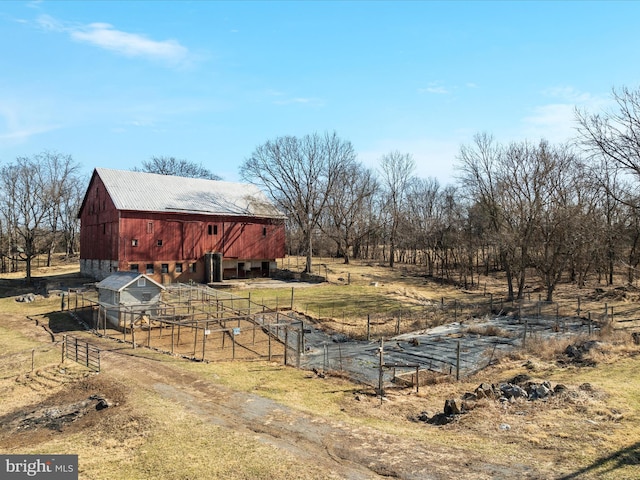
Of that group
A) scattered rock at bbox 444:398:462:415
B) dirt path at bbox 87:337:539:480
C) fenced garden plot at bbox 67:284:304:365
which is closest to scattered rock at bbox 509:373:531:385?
scattered rock at bbox 444:398:462:415

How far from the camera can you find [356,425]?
14016 mm

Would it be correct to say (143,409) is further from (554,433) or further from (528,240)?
(528,240)

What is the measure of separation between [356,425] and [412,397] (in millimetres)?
4037

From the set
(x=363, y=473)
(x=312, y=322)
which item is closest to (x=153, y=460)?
(x=363, y=473)

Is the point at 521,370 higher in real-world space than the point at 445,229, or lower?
lower

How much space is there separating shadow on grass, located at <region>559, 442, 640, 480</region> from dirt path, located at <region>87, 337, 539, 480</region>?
1124 mm

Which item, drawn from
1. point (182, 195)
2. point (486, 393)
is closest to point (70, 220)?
point (182, 195)

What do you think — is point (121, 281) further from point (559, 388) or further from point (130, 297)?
point (559, 388)

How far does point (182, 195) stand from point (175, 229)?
16.9ft

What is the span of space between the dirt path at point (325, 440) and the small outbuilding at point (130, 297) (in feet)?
39.6

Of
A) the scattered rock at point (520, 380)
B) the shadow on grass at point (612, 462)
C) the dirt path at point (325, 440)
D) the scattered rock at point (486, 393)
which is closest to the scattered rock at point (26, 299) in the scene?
the dirt path at point (325, 440)

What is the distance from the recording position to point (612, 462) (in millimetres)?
10945

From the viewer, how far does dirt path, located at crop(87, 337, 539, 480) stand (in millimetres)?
10797

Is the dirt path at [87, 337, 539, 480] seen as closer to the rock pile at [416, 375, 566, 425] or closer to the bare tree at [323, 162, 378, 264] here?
the rock pile at [416, 375, 566, 425]
